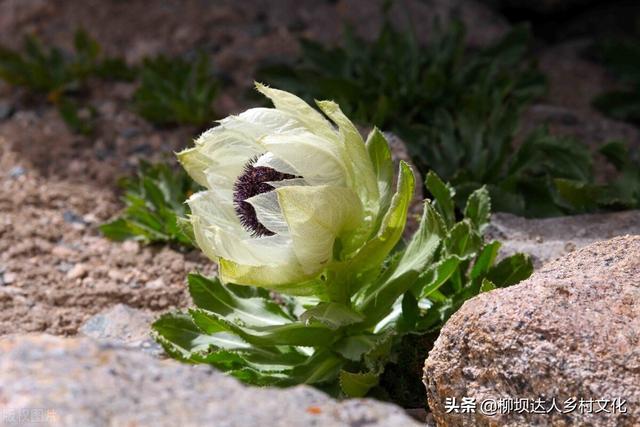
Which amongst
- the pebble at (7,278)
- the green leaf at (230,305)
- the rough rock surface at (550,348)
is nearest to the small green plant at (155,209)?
the pebble at (7,278)

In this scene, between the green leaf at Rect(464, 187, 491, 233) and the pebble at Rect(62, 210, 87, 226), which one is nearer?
the green leaf at Rect(464, 187, 491, 233)

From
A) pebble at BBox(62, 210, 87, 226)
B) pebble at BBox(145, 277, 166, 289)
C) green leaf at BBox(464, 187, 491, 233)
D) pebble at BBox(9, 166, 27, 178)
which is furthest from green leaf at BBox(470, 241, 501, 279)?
pebble at BBox(9, 166, 27, 178)

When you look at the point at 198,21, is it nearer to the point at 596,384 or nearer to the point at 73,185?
the point at 73,185

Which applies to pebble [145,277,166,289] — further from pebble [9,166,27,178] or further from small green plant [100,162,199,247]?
pebble [9,166,27,178]

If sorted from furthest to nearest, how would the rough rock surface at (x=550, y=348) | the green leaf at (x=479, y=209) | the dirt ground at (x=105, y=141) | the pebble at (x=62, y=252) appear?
1. the pebble at (x=62, y=252)
2. the dirt ground at (x=105, y=141)
3. the green leaf at (x=479, y=209)
4. the rough rock surface at (x=550, y=348)

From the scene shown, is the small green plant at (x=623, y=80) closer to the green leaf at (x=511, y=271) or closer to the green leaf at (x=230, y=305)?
the green leaf at (x=511, y=271)

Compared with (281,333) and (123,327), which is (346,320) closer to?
(281,333)

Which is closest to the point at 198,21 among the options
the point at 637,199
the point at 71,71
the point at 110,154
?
the point at 71,71

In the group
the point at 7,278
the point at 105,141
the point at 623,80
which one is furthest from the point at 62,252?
the point at 623,80
